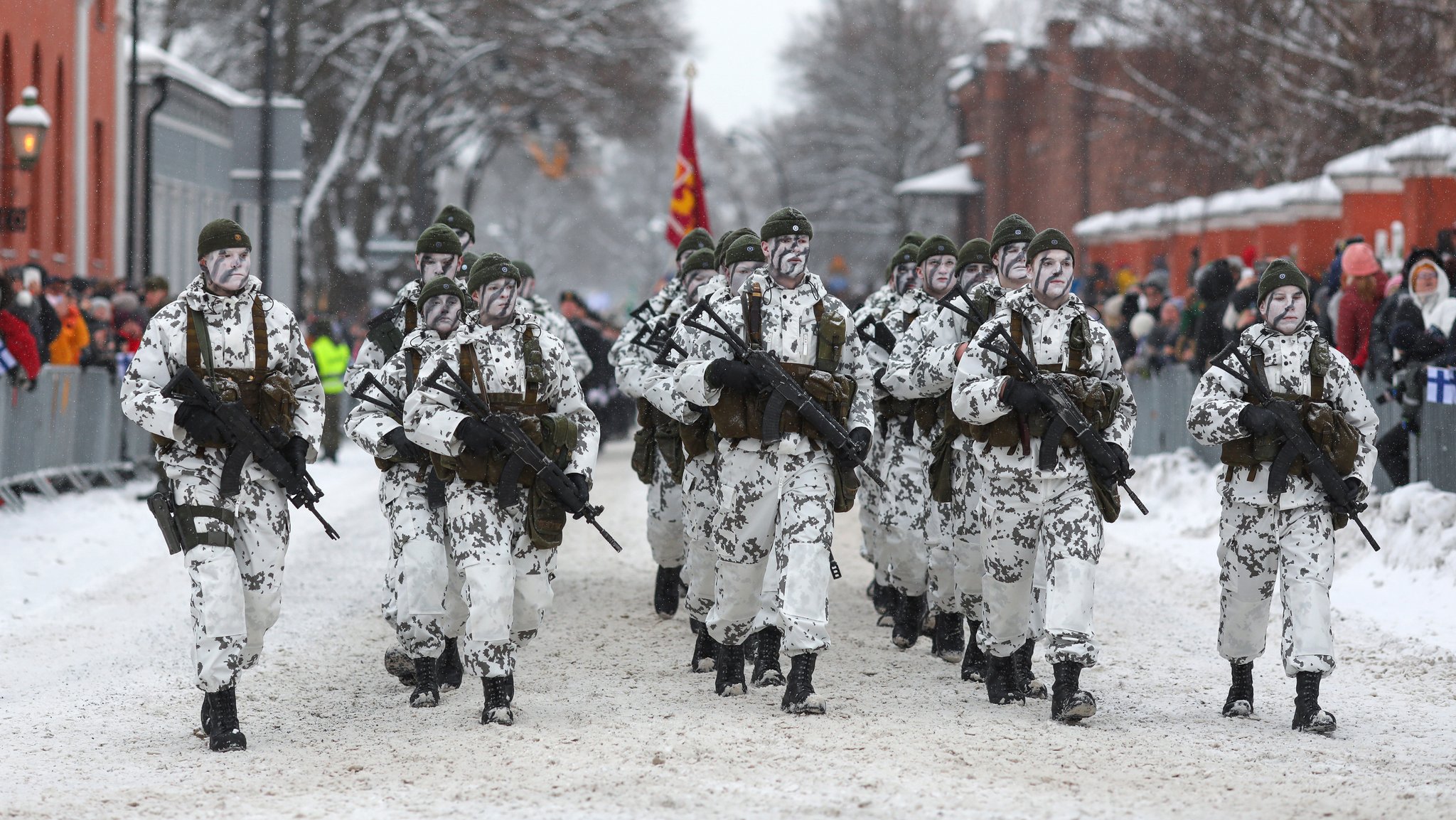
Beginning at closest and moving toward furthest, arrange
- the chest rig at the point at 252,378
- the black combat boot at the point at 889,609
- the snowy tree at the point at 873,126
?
the chest rig at the point at 252,378, the black combat boot at the point at 889,609, the snowy tree at the point at 873,126

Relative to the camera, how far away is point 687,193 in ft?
64.8

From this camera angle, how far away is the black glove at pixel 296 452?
8250 millimetres

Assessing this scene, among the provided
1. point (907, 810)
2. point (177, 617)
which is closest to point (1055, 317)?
point (907, 810)

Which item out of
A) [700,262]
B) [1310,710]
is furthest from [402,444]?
[1310,710]

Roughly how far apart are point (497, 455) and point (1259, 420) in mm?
3099

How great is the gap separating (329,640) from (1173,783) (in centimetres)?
520

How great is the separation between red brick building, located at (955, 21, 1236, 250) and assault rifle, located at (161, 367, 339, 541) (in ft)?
94.0

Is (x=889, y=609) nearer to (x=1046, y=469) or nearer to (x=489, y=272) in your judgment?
(x=1046, y=469)

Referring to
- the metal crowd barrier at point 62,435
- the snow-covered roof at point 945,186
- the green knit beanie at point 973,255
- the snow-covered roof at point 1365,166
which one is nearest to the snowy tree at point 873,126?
the snow-covered roof at point 945,186

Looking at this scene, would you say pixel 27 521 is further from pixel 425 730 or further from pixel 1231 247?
pixel 1231 247

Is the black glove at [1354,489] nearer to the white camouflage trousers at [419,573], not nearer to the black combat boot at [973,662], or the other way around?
the black combat boot at [973,662]

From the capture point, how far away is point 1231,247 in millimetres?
28562

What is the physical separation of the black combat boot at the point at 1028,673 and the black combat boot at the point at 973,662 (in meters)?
0.49

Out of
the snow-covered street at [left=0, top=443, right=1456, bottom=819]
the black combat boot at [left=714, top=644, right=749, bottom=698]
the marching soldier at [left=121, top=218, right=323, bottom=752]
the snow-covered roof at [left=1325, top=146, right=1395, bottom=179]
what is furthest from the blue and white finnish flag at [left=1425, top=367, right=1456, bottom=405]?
the snow-covered roof at [left=1325, top=146, right=1395, bottom=179]
